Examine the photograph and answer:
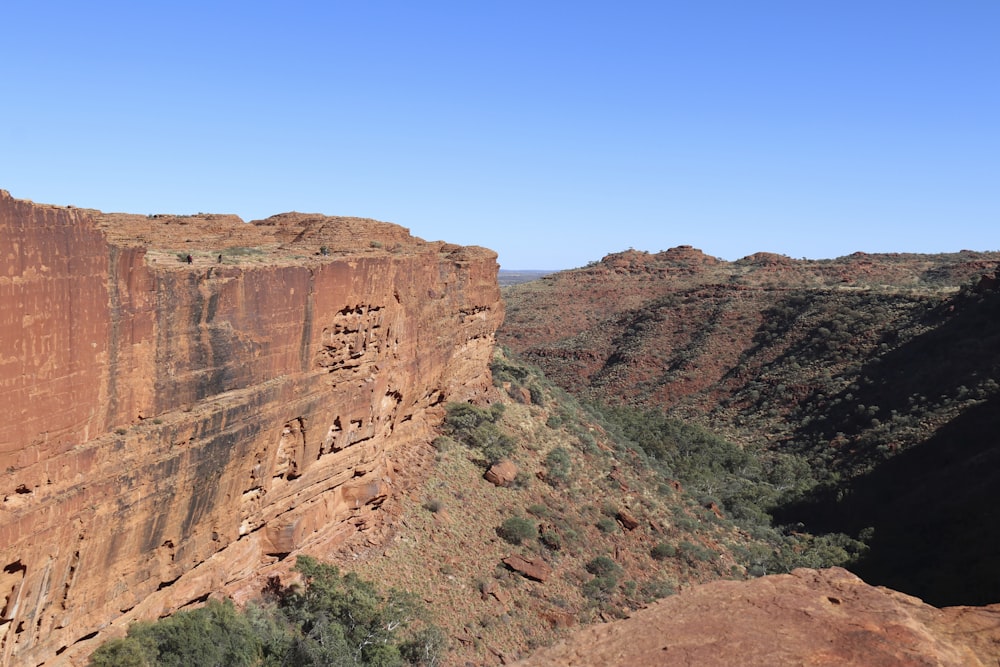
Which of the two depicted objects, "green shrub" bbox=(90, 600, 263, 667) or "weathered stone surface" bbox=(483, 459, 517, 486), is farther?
"weathered stone surface" bbox=(483, 459, 517, 486)

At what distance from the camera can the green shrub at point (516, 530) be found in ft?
63.9

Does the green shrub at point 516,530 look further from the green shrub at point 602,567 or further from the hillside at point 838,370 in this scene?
the hillside at point 838,370

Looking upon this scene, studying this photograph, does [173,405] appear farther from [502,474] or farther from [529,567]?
[502,474]

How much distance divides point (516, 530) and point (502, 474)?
2571mm

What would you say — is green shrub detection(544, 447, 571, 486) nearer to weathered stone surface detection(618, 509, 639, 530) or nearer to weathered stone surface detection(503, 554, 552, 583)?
weathered stone surface detection(618, 509, 639, 530)

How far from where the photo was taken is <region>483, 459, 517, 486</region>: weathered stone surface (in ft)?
71.0

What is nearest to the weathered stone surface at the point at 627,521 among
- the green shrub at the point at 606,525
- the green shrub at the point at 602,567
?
the green shrub at the point at 606,525

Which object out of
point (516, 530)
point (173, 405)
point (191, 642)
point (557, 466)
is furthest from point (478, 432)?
point (173, 405)

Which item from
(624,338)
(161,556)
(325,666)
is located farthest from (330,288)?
Answer: (624,338)

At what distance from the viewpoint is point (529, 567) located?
61.1 feet

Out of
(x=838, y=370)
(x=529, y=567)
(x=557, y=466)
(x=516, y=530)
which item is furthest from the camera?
(x=838, y=370)

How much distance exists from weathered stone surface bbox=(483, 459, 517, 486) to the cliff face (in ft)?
12.6

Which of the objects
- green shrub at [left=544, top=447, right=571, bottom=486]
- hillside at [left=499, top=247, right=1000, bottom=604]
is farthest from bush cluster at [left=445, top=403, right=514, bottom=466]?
hillside at [left=499, top=247, right=1000, bottom=604]

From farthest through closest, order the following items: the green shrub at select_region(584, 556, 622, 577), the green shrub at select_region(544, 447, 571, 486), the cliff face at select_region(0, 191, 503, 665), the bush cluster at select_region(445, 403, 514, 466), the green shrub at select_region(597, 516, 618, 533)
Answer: the green shrub at select_region(544, 447, 571, 486), the bush cluster at select_region(445, 403, 514, 466), the green shrub at select_region(597, 516, 618, 533), the green shrub at select_region(584, 556, 622, 577), the cliff face at select_region(0, 191, 503, 665)
